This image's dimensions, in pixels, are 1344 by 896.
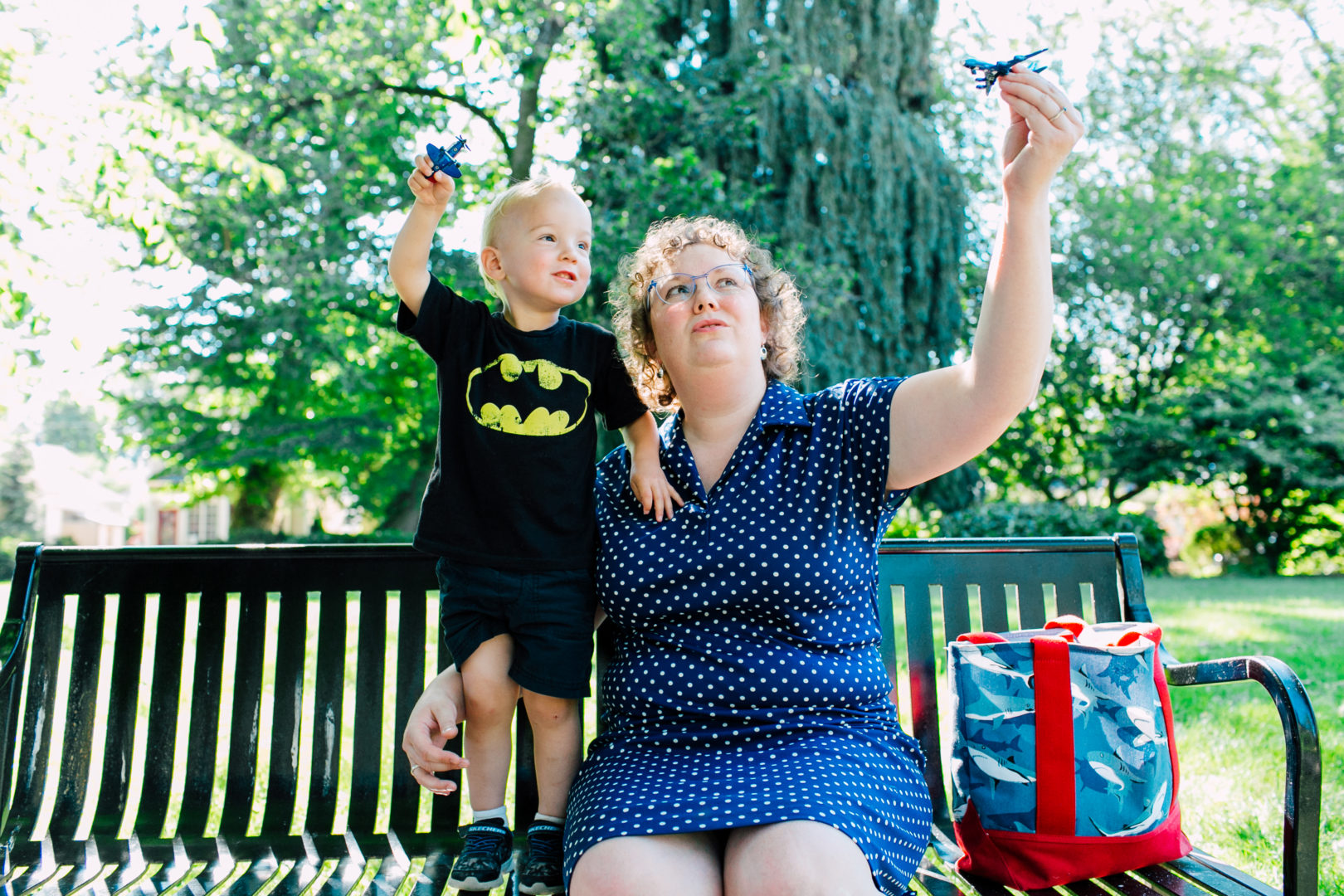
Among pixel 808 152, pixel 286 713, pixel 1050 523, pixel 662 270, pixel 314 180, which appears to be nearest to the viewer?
pixel 662 270

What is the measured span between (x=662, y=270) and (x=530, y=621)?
84cm

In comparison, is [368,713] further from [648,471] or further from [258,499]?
[258,499]

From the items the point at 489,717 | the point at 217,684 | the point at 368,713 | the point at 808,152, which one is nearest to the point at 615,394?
the point at 489,717

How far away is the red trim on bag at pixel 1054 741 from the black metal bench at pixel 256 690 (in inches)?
12.1

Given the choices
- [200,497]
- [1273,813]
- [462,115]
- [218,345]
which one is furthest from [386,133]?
[1273,813]

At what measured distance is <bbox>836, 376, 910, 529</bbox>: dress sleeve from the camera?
6.24 feet

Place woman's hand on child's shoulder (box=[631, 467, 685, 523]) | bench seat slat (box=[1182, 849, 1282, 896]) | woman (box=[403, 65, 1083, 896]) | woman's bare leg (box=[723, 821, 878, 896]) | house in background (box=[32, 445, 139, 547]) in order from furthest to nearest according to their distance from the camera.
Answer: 1. house in background (box=[32, 445, 139, 547])
2. woman's hand on child's shoulder (box=[631, 467, 685, 523])
3. bench seat slat (box=[1182, 849, 1282, 896])
4. woman (box=[403, 65, 1083, 896])
5. woman's bare leg (box=[723, 821, 878, 896])

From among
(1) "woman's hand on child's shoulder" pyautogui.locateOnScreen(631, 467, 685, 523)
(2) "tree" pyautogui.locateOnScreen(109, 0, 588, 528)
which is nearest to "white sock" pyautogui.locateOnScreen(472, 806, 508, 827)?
(1) "woman's hand on child's shoulder" pyautogui.locateOnScreen(631, 467, 685, 523)

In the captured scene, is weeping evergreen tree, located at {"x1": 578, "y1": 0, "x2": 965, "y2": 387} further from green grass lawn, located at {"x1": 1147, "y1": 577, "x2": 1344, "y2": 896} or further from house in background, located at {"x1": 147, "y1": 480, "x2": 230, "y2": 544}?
house in background, located at {"x1": 147, "y1": 480, "x2": 230, "y2": 544}

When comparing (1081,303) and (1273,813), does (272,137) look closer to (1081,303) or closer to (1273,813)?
(1273,813)

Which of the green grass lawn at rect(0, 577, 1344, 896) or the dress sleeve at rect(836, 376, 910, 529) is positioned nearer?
the dress sleeve at rect(836, 376, 910, 529)

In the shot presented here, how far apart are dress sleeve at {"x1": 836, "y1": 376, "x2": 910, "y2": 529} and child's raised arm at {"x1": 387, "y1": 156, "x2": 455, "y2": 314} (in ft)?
2.92

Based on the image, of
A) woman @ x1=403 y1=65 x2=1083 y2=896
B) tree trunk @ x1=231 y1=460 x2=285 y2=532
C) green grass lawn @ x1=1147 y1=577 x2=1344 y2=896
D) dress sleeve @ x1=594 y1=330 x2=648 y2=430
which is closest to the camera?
woman @ x1=403 y1=65 x2=1083 y2=896

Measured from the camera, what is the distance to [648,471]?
206cm
